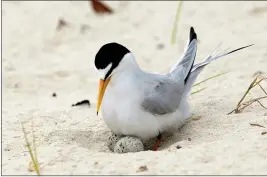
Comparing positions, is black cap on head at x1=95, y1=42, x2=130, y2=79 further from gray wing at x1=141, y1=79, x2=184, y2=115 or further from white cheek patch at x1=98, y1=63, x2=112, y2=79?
gray wing at x1=141, y1=79, x2=184, y2=115

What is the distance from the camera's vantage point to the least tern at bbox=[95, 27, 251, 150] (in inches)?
150

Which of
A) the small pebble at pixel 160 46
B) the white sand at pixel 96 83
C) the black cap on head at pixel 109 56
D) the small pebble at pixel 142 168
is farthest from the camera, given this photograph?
the small pebble at pixel 160 46

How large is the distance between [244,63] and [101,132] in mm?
1871

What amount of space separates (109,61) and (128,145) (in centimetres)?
53

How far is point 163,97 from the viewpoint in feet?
13.4

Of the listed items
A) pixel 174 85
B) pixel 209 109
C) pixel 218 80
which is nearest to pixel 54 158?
pixel 174 85

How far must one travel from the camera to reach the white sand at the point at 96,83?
3426 millimetres

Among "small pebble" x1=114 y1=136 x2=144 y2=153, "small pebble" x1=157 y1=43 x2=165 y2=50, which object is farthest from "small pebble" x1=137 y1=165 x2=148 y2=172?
"small pebble" x1=157 y1=43 x2=165 y2=50

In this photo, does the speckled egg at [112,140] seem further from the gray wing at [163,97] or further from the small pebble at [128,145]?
the gray wing at [163,97]

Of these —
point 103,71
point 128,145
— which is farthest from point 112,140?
point 103,71

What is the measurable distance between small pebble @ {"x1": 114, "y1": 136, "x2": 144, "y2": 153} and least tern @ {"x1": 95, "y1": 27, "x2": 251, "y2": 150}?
0.05 meters

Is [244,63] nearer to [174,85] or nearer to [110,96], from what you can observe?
[174,85]

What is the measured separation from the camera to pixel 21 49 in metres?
→ 6.86

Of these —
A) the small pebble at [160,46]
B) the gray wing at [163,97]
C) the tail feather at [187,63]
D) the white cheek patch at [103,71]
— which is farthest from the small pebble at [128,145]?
the small pebble at [160,46]
